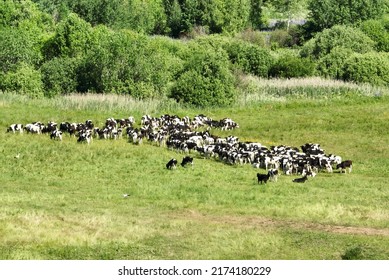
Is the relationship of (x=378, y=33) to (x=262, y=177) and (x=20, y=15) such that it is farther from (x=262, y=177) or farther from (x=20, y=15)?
(x=262, y=177)

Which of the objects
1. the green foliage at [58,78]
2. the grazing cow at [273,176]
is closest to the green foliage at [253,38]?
the green foliage at [58,78]

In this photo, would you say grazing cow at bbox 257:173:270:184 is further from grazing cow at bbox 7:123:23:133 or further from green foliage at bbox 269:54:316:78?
green foliage at bbox 269:54:316:78

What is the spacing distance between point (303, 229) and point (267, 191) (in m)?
6.44

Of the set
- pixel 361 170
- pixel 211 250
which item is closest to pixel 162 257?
pixel 211 250

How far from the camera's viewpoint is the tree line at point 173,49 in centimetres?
6388

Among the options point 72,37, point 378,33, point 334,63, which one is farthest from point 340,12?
point 72,37

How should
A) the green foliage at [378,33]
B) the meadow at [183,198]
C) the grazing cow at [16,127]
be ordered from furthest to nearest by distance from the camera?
the green foliage at [378,33] < the grazing cow at [16,127] < the meadow at [183,198]

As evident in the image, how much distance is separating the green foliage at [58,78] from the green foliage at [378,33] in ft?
149

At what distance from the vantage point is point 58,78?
66.1 m

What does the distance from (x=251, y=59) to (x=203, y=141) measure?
39.2 m

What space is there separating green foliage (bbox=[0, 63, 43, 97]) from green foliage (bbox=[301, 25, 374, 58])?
37688 millimetres

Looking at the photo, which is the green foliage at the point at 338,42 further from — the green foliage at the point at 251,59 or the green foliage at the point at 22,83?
the green foliage at the point at 22,83
